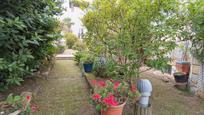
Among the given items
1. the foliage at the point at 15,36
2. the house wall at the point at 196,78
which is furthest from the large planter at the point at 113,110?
the house wall at the point at 196,78

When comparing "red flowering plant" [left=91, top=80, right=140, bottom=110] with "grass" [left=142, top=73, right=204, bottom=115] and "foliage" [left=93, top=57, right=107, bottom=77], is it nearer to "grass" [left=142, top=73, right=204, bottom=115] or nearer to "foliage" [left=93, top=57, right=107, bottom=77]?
"grass" [left=142, top=73, right=204, bottom=115]

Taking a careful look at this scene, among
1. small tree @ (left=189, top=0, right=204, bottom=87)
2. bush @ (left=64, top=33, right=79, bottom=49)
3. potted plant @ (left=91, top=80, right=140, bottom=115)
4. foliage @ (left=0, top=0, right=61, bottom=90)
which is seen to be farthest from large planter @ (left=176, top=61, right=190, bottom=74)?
bush @ (left=64, top=33, right=79, bottom=49)

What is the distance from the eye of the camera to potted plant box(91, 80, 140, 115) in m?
2.63

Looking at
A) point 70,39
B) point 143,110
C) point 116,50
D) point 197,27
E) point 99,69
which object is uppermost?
point 70,39

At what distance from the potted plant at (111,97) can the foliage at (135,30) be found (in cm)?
46

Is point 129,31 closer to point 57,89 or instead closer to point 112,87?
point 112,87

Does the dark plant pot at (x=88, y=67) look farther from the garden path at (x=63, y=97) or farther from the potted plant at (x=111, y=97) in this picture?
the potted plant at (x=111, y=97)

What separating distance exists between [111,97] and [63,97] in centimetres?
190

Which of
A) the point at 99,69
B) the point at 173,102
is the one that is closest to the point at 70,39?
the point at 99,69

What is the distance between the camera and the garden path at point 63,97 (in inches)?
134

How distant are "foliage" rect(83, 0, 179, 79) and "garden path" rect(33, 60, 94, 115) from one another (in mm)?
1221

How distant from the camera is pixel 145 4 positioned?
2.92 meters

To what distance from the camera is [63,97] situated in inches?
163

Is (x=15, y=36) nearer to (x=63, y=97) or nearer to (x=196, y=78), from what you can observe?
(x=63, y=97)
